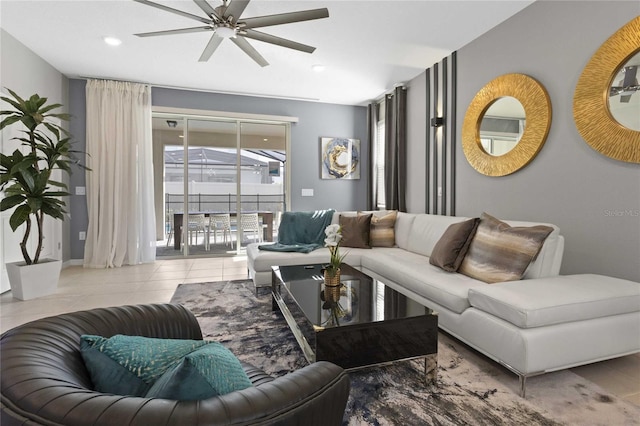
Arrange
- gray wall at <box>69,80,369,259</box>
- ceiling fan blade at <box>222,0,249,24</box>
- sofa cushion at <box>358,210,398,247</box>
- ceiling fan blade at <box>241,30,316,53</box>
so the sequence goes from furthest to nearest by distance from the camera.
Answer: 1. gray wall at <box>69,80,369,259</box>
2. sofa cushion at <box>358,210,398,247</box>
3. ceiling fan blade at <box>241,30,316,53</box>
4. ceiling fan blade at <box>222,0,249,24</box>

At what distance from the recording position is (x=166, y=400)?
1.79 feet

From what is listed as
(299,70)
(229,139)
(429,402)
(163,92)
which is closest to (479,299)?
(429,402)

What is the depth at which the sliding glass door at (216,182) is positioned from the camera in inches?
204

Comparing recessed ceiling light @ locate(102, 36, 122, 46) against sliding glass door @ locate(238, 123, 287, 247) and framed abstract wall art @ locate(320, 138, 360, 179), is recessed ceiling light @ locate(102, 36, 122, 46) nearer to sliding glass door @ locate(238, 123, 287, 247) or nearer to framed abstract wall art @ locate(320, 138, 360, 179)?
sliding glass door @ locate(238, 123, 287, 247)

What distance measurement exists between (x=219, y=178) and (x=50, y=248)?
8.03ft

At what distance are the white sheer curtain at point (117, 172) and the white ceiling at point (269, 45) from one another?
0.97 feet

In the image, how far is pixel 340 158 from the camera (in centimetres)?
577

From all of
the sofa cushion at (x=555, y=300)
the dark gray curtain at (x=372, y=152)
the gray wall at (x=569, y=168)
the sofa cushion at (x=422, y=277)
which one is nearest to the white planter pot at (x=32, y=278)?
the sofa cushion at (x=422, y=277)

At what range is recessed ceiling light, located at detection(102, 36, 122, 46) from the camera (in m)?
3.35

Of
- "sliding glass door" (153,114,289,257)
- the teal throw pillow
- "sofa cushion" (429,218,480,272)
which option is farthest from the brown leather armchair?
"sliding glass door" (153,114,289,257)

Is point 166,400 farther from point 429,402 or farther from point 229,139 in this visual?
point 229,139

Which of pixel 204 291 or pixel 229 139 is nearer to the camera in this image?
pixel 204 291

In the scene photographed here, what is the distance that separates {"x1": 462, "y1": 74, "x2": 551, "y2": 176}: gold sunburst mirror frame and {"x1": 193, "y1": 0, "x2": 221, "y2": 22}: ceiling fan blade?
2.61m

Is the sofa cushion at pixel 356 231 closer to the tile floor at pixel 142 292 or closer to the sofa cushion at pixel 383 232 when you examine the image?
the sofa cushion at pixel 383 232
